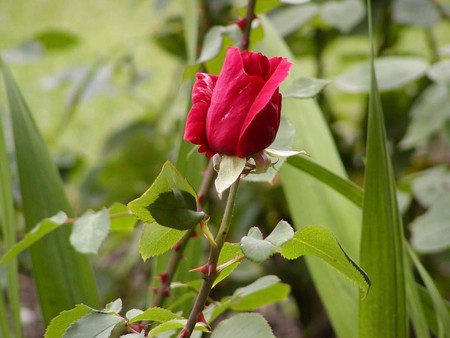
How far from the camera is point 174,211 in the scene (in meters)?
0.38

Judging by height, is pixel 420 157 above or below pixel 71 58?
below

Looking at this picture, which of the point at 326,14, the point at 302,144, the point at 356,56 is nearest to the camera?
the point at 302,144

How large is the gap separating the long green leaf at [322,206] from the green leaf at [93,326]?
0.26 m

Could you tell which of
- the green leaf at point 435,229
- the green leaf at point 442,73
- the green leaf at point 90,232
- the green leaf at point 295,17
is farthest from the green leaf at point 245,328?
the green leaf at point 295,17

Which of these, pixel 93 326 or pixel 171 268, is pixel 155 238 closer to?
pixel 93 326

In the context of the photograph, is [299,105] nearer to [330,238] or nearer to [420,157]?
[330,238]

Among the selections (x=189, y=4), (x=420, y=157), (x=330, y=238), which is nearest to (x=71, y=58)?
(x=420, y=157)

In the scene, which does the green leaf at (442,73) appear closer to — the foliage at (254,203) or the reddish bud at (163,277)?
the foliage at (254,203)

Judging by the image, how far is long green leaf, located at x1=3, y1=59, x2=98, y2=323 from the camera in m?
0.60

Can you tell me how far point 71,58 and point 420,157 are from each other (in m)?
1.79

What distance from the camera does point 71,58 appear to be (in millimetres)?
2893

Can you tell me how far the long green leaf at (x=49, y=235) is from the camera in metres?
0.60

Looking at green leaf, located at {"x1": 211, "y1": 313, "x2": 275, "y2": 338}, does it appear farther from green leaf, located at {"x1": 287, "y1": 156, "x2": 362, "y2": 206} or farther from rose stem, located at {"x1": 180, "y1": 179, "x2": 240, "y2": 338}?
green leaf, located at {"x1": 287, "y1": 156, "x2": 362, "y2": 206}

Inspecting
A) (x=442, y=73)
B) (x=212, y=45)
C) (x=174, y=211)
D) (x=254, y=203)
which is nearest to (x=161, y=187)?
(x=174, y=211)
